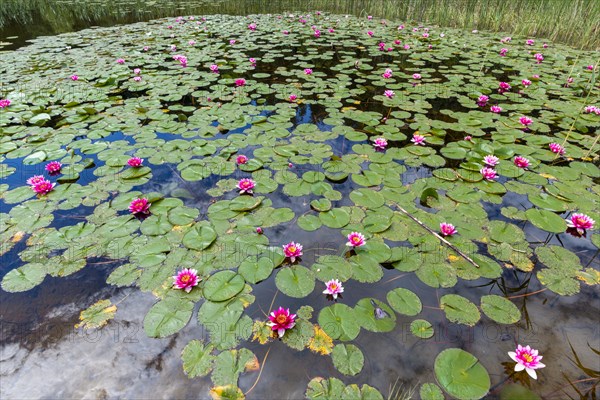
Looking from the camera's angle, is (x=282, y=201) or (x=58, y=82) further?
(x=58, y=82)

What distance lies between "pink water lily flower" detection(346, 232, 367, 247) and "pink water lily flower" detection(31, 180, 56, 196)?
264 centimetres

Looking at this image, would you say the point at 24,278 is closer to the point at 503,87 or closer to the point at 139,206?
the point at 139,206

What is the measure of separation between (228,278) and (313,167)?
155cm

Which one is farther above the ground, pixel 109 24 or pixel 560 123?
pixel 109 24

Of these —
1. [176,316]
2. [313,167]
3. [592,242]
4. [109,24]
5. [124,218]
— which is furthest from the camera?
[109,24]

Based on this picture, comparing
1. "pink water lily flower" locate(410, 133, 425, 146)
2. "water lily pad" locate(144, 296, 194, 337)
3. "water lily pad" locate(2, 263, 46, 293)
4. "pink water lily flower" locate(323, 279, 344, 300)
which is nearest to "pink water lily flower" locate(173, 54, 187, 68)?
"pink water lily flower" locate(410, 133, 425, 146)

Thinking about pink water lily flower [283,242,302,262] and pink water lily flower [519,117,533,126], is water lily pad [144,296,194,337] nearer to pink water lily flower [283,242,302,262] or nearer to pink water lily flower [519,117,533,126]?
pink water lily flower [283,242,302,262]

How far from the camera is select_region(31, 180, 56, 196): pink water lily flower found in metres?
2.54

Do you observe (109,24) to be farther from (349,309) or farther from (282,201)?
(349,309)

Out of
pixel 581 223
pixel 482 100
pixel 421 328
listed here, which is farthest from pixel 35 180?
pixel 482 100

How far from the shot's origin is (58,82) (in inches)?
197

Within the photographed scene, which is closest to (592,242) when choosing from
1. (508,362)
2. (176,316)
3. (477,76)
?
(508,362)

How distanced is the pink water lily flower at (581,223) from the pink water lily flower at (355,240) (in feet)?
5.38

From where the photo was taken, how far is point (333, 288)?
179cm
